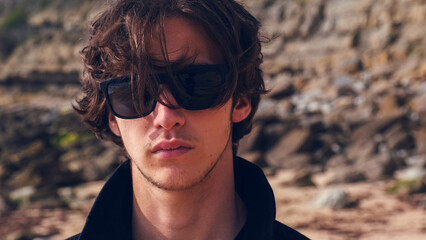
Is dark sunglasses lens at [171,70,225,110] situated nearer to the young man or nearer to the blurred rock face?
the young man

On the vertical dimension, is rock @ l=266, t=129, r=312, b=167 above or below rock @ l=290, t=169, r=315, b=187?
above

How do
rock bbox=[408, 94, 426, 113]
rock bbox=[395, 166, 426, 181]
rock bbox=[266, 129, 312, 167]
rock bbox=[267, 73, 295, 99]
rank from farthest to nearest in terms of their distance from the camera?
rock bbox=[267, 73, 295, 99], rock bbox=[408, 94, 426, 113], rock bbox=[266, 129, 312, 167], rock bbox=[395, 166, 426, 181]

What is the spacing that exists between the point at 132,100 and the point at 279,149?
14.0 metres

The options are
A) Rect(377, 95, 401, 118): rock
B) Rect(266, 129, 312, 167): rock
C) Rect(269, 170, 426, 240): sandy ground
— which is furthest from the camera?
Rect(377, 95, 401, 118): rock

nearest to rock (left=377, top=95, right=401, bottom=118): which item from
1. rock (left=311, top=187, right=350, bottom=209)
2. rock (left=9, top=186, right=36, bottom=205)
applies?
rock (left=311, top=187, right=350, bottom=209)

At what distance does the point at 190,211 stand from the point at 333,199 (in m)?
7.81

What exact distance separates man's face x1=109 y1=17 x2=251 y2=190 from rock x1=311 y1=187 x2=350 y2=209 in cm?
775

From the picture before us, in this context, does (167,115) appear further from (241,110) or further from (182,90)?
(241,110)

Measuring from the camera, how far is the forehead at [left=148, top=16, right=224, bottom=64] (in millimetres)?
2252

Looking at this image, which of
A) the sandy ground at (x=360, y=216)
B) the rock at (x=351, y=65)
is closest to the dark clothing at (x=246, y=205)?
the sandy ground at (x=360, y=216)

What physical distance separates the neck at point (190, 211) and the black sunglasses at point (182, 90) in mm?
318

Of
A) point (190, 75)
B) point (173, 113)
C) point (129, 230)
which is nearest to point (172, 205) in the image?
point (129, 230)

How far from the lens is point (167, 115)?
222 cm

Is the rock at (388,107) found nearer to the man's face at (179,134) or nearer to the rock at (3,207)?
the rock at (3,207)
